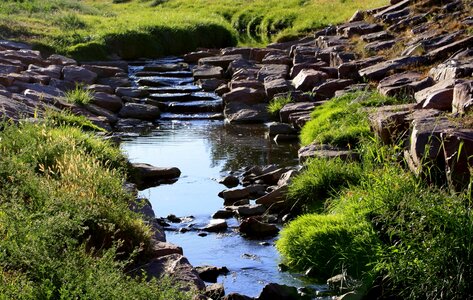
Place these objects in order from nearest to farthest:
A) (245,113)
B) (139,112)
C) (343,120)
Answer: (343,120), (245,113), (139,112)

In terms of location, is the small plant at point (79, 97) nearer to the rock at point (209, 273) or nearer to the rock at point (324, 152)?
the rock at point (324, 152)

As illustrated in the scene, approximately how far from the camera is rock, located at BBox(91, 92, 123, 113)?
62.8 feet

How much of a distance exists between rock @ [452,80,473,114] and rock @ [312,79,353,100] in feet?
19.9

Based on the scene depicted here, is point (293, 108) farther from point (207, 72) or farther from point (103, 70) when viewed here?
point (103, 70)

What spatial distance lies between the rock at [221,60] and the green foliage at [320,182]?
1246cm

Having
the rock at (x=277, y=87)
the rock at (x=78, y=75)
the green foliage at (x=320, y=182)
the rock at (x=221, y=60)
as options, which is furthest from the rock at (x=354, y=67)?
the green foliage at (x=320, y=182)

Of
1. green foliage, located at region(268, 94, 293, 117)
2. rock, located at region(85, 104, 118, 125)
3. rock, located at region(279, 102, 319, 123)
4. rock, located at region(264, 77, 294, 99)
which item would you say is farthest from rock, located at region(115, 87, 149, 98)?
rock, located at region(279, 102, 319, 123)

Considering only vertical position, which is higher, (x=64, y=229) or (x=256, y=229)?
(x=64, y=229)

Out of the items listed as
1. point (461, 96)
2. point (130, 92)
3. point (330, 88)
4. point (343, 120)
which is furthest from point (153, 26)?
point (461, 96)

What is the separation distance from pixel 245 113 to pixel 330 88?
183 centimetres

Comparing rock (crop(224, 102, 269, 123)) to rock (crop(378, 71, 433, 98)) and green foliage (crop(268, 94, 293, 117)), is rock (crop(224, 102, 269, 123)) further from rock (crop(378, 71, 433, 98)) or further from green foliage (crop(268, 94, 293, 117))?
rock (crop(378, 71, 433, 98))

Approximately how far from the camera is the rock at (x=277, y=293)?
29.1ft

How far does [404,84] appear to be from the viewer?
53.0ft

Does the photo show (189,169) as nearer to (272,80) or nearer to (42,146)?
(42,146)
